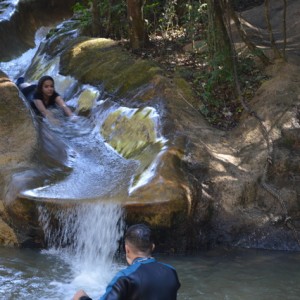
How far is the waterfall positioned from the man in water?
3678mm

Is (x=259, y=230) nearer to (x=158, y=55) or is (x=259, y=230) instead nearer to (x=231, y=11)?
(x=231, y=11)

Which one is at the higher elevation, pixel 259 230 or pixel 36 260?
pixel 36 260

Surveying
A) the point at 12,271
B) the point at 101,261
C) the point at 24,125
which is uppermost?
the point at 24,125

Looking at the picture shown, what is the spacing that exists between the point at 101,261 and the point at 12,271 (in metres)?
1.15

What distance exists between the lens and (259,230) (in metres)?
7.82

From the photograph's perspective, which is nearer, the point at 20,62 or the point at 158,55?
the point at 158,55

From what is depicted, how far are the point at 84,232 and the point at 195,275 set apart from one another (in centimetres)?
164

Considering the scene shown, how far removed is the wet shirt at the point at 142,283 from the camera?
338 centimetres

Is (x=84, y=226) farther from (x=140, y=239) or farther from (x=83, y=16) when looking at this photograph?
(x=83, y=16)

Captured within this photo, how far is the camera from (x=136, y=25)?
42.7ft

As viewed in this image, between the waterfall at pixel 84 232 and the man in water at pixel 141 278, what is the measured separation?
12.1 ft

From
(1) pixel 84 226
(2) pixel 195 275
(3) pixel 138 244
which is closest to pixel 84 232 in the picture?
(1) pixel 84 226

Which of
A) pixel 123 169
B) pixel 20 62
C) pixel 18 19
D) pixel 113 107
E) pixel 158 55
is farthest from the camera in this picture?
pixel 18 19

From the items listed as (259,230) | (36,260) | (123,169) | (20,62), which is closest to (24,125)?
(123,169)
